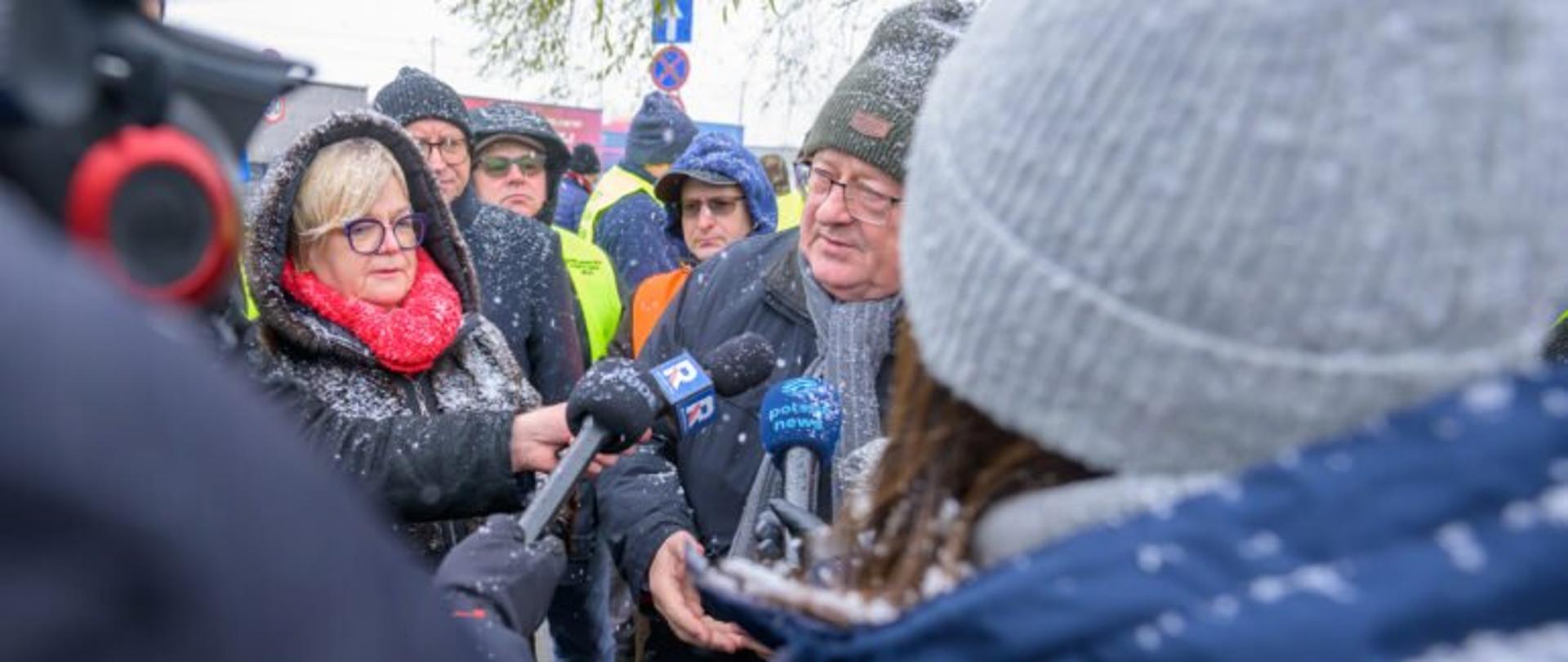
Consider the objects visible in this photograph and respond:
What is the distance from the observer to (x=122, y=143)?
68 centimetres

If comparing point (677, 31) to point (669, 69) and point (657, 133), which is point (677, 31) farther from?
point (657, 133)

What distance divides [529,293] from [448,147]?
119 centimetres

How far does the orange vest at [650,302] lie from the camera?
4449mm

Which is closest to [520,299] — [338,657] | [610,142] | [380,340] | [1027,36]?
[380,340]

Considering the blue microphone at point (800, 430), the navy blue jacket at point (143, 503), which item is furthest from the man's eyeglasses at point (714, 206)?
the navy blue jacket at point (143, 503)

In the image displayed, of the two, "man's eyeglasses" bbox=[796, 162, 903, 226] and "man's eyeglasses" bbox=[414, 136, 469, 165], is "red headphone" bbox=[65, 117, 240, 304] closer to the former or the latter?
"man's eyeglasses" bbox=[796, 162, 903, 226]

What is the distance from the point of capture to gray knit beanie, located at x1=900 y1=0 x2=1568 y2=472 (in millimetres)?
757

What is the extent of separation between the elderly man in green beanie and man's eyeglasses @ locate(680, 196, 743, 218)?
227 centimetres

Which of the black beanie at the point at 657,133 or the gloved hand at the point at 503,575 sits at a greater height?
the gloved hand at the point at 503,575

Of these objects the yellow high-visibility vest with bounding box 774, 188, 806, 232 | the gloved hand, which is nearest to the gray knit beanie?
the gloved hand

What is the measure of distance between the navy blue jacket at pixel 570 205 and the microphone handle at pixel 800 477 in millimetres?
6177

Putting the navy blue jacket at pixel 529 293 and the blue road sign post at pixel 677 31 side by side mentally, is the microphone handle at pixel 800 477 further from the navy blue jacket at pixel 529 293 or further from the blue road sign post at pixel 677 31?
the blue road sign post at pixel 677 31

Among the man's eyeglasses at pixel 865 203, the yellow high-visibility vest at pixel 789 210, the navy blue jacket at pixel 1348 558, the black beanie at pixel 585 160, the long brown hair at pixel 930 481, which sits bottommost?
the black beanie at pixel 585 160

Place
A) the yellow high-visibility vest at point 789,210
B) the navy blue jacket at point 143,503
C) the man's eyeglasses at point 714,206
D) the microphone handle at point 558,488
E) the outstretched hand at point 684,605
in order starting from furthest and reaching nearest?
1. the yellow high-visibility vest at point 789,210
2. the man's eyeglasses at point 714,206
3. the outstretched hand at point 684,605
4. the microphone handle at point 558,488
5. the navy blue jacket at point 143,503
